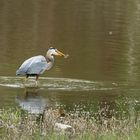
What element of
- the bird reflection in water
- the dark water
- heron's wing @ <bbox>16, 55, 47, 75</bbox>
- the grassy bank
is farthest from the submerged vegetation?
heron's wing @ <bbox>16, 55, 47, 75</bbox>

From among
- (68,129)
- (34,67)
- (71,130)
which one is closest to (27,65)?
(34,67)

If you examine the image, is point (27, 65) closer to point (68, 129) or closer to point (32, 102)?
point (32, 102)

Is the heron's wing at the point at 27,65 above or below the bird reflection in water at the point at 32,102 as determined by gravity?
above

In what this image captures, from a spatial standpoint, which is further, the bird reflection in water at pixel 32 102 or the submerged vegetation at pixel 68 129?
the bird reflection in water at pixel 32 102

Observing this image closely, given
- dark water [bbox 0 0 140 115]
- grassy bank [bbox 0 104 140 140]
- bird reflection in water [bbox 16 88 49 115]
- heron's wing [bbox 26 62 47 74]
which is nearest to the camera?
grassy bank [bbox 0 104 140 140]

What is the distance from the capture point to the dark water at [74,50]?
15.5 m

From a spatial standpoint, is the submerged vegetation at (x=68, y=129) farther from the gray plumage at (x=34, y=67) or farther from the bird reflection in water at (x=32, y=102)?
the gray plumage at (x=34, y=67)

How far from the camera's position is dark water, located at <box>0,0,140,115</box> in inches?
608

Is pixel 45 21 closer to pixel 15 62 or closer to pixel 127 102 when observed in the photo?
pixel 15 62

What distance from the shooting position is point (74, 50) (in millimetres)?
23500

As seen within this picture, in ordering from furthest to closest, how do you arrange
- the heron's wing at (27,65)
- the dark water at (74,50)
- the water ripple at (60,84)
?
the heron's wing at (27,65) → the water ripple at (60,84) → the dark water at (74,50)

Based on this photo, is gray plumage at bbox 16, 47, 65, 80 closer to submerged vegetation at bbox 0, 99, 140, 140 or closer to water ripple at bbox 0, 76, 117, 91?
water ripple at bbox 0, 76, 117, 91

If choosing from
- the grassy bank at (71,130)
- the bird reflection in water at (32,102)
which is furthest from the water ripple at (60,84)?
the grassy bank at (71,130)

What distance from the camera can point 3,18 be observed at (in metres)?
32.5
